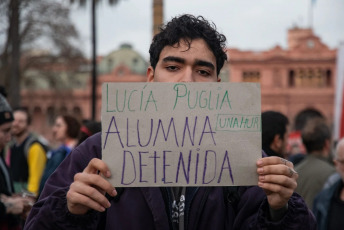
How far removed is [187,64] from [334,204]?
90.5 inches

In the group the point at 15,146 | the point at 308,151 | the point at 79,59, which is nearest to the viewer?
the point at 308,151

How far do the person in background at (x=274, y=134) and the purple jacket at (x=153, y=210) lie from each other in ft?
6.49

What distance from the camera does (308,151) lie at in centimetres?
520

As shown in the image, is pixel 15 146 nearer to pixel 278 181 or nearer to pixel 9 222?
pixel 9 222

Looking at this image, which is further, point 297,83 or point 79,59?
point 297,83

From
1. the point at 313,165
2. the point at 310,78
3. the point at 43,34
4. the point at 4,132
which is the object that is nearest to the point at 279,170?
the point at 4,132

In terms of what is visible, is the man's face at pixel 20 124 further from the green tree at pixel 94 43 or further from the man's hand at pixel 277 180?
the green tree at pixel 94 43

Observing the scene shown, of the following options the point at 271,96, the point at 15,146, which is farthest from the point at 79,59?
the point at 271,96

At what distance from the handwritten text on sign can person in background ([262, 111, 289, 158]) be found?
2059 mm

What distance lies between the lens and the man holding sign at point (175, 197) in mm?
1801

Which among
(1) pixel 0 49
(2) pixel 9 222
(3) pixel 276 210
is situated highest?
(1) pixel 0 49

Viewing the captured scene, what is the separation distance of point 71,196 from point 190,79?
0.61m

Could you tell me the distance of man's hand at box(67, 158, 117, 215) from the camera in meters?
1.76

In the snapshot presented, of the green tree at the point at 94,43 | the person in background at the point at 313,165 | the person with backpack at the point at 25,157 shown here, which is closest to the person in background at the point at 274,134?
the person in background at the point at 313,165
